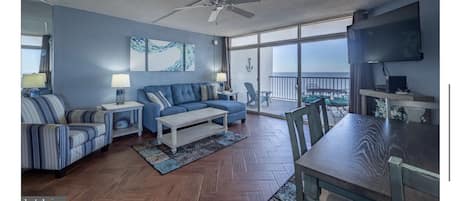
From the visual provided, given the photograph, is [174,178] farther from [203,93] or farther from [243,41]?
[243,41]

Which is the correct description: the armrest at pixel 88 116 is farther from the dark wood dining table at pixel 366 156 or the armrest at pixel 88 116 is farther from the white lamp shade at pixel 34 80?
the dark wood dining table at pixel 366 156

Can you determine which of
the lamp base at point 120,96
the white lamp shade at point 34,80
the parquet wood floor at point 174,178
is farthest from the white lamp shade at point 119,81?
the parquet wood floor at point 174,178

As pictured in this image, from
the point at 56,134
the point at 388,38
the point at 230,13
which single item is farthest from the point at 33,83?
the point at 388,38

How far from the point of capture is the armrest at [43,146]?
7.92 feet

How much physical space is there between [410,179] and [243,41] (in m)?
5.93

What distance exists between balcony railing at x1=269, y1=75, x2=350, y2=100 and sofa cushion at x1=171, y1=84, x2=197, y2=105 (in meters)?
2.43

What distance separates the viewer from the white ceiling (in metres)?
3.49

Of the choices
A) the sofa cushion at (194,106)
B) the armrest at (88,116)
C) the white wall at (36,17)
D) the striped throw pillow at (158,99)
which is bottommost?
the armrest at (88,116)

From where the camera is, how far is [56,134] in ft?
7.95

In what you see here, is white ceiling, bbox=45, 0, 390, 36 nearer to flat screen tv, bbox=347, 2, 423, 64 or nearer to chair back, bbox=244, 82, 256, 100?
flat screen tv, bbox=347, 2, 423, 64

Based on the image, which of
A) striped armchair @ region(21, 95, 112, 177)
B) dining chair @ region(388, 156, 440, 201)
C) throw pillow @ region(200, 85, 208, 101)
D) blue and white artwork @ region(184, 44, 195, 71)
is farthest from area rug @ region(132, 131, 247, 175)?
dining chair @ region(388, 156, 440, 201)

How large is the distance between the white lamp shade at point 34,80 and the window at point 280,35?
175 inches
